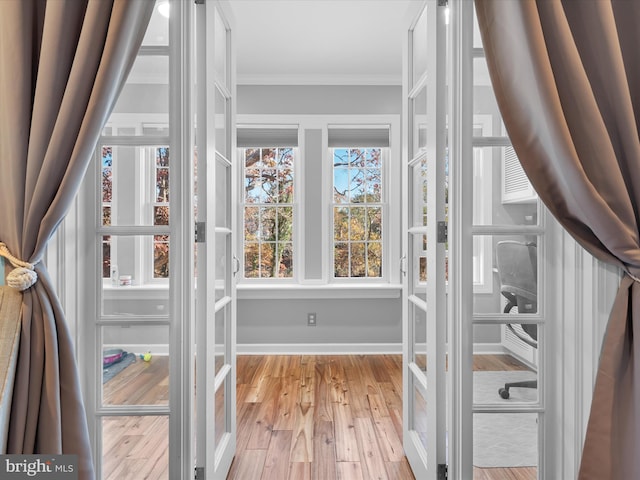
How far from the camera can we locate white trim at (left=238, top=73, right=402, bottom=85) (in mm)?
3969

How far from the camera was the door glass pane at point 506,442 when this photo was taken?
5.03 feet

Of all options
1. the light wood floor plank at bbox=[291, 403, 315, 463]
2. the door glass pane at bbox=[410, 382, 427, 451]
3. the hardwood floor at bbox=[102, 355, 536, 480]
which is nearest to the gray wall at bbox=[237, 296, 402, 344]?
the hardwood floor at bbox=[102, 355, 536, 480]

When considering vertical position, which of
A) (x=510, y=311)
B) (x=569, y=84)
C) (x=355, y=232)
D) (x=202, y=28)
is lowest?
(x=510, y=311)

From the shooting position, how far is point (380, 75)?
13.0ft

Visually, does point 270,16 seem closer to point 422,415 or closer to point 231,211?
point 231,211

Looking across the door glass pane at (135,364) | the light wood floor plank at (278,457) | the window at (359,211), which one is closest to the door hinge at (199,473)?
the door glass pane at (135,364)

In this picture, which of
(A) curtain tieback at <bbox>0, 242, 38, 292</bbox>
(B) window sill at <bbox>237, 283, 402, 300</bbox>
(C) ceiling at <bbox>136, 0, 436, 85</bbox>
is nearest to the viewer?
(A) curtain tieback at <bbox>0, 242, 38, 292</bbox>

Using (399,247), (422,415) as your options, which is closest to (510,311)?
(422,415)

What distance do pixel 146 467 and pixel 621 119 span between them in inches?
80.7

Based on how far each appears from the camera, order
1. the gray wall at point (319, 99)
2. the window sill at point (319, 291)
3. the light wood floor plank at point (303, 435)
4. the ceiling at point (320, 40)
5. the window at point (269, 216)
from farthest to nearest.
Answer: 1. the window at point (269, 216)
2. the gray wall at point (319, 99)
3. the window sill at point (319, 291)
4. the ceiling at point (320, 40)
5. the light wood floor plank at point (303, 435)

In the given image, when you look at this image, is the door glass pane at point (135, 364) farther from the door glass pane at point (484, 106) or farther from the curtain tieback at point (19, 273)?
the door glass pane at point (484, 106)

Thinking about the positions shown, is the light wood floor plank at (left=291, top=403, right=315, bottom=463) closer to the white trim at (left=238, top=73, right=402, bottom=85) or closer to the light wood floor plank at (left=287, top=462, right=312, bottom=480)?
the light wood floor plank at (left=287, top=462, right=312, bottom=480)

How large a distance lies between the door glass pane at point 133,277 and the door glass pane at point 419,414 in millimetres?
1212

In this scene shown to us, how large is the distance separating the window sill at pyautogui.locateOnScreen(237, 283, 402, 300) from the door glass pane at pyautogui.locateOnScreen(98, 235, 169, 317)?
2.39 meters
